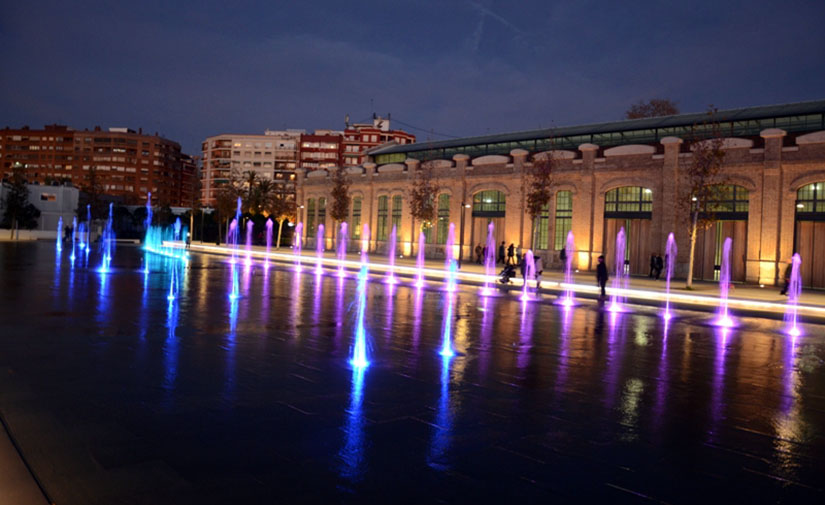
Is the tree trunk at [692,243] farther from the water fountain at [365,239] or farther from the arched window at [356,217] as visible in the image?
the arched window at [356,217]

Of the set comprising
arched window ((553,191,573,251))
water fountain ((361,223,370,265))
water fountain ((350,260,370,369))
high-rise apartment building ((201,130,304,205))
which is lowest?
water fountain ((350,260,370,369))

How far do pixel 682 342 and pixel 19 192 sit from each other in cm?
7222

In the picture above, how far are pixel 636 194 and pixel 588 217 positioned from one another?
10.3 feet

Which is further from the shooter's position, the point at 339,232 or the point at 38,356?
the point at 339,232

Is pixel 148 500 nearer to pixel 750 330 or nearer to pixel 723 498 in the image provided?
pixel 723 498

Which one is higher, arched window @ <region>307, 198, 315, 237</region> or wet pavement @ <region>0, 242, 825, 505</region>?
arched window @ <region>307, 198, 315, 237</region>

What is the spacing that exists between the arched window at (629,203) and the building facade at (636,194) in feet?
0.19

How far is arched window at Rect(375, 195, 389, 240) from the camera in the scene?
2116 inches

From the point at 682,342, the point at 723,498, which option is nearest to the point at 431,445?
the point at 723,498

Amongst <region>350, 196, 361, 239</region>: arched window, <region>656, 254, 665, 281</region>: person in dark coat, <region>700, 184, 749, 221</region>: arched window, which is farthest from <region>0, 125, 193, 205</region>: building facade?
<region>700, 184, 749, 221</region>: arched window

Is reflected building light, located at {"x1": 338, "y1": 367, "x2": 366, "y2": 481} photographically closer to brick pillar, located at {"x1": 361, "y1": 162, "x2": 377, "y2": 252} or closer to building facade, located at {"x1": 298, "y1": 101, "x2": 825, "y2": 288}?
building facade, located at {"x1": 298, "y1": 101, "x2": 825, "y2": 288}

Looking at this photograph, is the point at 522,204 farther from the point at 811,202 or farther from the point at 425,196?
the point at 811,202

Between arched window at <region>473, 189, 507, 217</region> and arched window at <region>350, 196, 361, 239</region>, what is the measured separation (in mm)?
13808

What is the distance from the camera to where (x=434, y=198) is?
1861 inches
